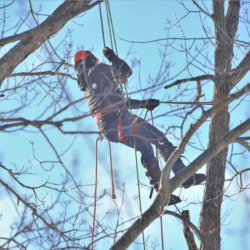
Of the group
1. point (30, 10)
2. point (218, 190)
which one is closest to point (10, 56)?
point (30, 10)

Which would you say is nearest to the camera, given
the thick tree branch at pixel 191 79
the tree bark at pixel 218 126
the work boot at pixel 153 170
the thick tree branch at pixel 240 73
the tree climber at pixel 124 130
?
the tree climber at pixel 124 130

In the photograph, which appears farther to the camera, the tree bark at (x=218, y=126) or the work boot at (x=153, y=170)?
the tree bark at (x=218, y=126)

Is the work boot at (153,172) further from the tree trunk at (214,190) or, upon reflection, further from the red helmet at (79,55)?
the red helmet at (79,55)

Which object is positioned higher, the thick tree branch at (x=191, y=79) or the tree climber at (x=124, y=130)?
the thick tree branch at (x=191, y=79)

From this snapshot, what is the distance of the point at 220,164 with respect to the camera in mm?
6984

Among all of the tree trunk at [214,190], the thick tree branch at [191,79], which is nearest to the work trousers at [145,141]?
the thick tree branch at [191,79]

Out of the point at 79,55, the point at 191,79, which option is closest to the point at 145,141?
the point at 191,79

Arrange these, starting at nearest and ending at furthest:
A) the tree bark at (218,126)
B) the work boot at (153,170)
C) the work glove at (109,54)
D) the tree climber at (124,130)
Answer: the tree climber at (124,130)
the work glove at (109,54)
the work boot at (153,170)
the tree bark at (218,126)

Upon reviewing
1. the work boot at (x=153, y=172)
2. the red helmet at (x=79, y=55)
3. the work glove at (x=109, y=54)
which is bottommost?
the work boot at (x=153, y=172)

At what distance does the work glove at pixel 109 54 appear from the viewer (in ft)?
20.6

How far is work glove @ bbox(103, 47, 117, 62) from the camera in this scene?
629 centimetres

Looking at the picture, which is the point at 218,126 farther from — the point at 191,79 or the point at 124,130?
the point at 124,130

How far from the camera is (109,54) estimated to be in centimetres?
632

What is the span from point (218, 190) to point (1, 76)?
9.62ft
